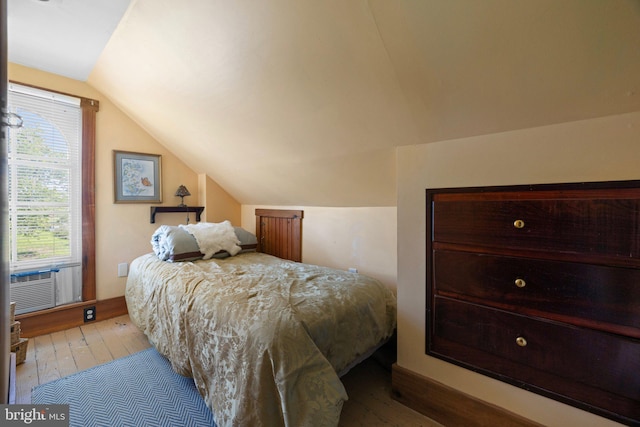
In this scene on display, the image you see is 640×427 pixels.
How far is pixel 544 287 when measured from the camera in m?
1.10

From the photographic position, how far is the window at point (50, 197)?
2.20 m

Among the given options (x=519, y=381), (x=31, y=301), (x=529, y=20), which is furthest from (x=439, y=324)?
(x=31, y=301)

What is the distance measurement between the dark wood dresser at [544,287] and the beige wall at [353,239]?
0.62 meters

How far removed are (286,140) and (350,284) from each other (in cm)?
111

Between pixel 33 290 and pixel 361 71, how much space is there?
3.15 metres

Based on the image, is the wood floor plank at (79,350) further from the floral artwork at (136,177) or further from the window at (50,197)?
the floral artwork at (136,177)

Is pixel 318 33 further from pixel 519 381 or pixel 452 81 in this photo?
pixel 519 381

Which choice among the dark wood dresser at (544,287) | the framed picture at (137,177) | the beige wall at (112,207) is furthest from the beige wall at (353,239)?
the beige wall at (112,207)

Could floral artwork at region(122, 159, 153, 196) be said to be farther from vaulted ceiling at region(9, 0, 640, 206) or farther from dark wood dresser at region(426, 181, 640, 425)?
dark wood dresser at region(426, 181, 640, 425)

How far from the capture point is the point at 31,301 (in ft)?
7.39

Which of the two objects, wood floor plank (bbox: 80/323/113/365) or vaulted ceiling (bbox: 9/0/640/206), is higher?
vaulted ceiling (bbox: 9/0/640/206)

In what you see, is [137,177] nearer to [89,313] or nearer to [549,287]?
[89,313]

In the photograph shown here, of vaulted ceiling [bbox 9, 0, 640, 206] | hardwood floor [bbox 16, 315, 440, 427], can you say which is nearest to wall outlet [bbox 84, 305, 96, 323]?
hardwood floor [bbox 16, 315, 440, 427]

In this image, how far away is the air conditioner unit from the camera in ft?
7.18
